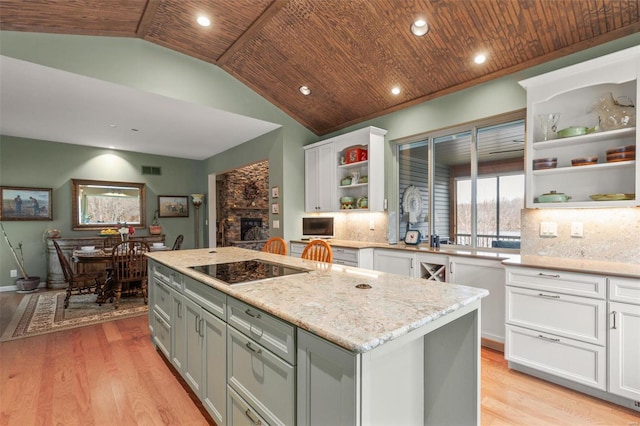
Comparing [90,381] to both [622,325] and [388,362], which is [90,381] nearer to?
[388,362]

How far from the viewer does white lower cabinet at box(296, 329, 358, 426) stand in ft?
3.14

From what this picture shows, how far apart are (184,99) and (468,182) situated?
148 inches

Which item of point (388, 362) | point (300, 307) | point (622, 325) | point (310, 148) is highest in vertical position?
point (310, 148)

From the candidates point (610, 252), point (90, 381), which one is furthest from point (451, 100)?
point (90, 381)

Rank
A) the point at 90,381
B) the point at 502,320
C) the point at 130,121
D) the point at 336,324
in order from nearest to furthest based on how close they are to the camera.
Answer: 1. the point at 336,324
2. the point at 90,381
3. the point at 502,320
4. the point at 130,121

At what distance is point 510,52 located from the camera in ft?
9.48

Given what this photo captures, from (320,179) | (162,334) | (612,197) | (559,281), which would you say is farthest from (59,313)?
(612,197)

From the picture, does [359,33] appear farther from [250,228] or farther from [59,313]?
[250,228]

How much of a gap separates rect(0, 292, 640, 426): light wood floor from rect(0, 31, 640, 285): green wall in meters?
2.55

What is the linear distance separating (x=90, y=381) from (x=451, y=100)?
4.52 m

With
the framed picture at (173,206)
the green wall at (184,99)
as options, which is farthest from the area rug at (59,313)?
the framed picture at (173,206)

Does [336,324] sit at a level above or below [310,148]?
below

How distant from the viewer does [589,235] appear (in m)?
2.64

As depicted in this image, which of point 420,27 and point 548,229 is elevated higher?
point 420,27
